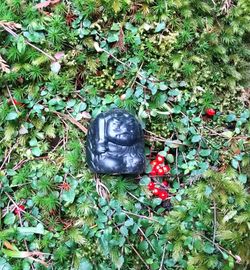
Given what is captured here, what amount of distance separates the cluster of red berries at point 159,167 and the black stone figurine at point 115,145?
0.22 meters

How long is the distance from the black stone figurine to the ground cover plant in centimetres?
20

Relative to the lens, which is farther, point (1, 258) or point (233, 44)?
point (233, 44)

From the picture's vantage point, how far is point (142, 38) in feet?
11.3

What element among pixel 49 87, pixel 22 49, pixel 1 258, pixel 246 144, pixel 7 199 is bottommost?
pixel 1 258

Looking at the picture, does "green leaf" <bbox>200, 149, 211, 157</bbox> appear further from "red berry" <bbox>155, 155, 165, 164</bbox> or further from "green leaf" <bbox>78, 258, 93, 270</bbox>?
"green leaf" <bbox>78, 258, 93, 270</bbox>

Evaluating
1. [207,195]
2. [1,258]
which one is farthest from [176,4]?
[1,258]

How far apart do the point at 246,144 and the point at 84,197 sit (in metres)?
1.19

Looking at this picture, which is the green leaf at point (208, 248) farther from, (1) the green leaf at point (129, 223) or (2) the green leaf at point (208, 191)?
(1) the green leaf at point (129, 223)

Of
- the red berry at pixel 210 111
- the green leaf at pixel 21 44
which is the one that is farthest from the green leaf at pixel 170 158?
the green leaf at pixel 21 44

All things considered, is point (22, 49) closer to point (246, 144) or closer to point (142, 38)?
point (142, 38)

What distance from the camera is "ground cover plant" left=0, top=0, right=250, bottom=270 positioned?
3.34 meters

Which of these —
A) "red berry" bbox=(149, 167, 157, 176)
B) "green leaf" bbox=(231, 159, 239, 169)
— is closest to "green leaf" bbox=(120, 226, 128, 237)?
"red berry" bbox=(149, 167, 157, 176)

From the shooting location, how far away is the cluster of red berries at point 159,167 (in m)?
3.42

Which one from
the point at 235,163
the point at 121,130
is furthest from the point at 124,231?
the point at 235,163
